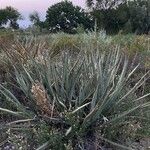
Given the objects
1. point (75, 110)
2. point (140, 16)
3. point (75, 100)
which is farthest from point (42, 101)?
point (140, 16)

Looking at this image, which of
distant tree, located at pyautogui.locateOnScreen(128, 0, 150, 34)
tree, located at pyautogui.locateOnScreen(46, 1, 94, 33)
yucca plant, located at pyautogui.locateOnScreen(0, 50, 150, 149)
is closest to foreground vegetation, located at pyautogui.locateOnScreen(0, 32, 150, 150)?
yucca plant, located at pyautogui.locateOnScreen(0, 50, 150, 149)

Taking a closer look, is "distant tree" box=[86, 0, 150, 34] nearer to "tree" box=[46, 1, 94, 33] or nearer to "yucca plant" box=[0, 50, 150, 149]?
"tree" box=[46, 1, 94, 33]

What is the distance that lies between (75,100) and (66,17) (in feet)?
228

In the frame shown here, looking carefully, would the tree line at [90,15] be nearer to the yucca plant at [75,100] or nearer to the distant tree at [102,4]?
the distant tree at [102,4]

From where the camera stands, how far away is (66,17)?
76.4m

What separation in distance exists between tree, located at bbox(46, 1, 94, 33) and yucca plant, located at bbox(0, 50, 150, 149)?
63.6m

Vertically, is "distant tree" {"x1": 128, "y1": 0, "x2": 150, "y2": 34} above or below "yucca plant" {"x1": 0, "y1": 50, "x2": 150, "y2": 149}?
below

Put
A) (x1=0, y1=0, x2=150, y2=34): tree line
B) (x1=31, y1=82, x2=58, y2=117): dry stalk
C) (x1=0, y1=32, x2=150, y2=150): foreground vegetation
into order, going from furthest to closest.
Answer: (x1=0, y1=0, x2=150, y2=34): tree line
(x1=0, y1=32, x2=150, y2=150): foreground vegetation
(x1=31, y1=82, x2=58, y2=117): dry stalk

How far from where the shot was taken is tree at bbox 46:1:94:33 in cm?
7306

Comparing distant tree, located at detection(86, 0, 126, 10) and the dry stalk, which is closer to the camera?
the dry stalk

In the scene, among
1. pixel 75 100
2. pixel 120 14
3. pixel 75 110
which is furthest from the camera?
pixel 120 14

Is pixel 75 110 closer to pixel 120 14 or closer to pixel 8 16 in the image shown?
pixel 120 14

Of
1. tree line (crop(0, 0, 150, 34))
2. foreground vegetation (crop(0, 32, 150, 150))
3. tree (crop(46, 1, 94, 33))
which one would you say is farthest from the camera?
tree (crop(46, 1, 94, 33))

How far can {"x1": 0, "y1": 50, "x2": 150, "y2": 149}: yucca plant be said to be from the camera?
22.7 feet
